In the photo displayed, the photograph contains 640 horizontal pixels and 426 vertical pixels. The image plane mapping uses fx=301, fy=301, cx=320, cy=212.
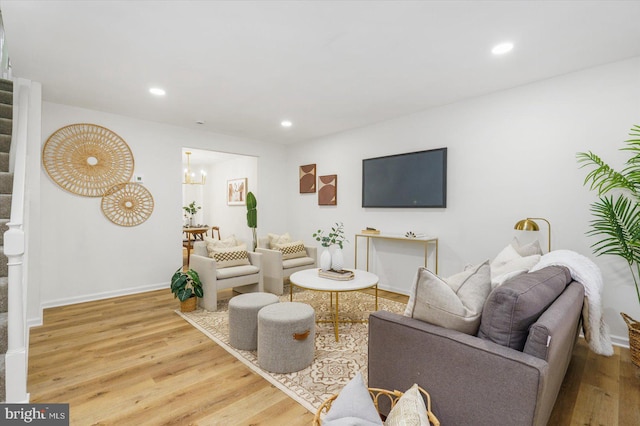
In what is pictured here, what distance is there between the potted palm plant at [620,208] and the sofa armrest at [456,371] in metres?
1.92

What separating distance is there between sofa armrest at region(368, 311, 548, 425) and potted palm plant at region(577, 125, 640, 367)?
192 centimetres

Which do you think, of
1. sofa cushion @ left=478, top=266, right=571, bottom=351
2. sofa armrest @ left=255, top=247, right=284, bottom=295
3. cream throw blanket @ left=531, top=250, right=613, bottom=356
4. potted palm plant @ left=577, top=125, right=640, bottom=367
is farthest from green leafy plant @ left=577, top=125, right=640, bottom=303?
sofa armrest @ left=255, top=247, right=284, bottom=295

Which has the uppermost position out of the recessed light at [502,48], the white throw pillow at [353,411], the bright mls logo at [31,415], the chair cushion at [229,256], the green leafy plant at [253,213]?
the recessed light at [502,48]

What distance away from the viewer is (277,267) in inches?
165

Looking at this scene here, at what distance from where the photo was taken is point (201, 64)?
9.09 feet

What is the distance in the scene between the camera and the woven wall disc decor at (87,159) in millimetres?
3760

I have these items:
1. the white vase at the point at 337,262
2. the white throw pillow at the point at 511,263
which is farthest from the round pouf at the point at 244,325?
the white throw pillow at the point at 511,263

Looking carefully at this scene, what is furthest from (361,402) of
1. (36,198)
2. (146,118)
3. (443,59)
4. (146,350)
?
(146,118)

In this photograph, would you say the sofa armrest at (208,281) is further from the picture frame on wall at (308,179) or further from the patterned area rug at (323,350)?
the picture frame on wall at (308,179)

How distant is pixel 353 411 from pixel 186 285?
9.71ft

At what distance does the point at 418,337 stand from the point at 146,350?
2.36 meters

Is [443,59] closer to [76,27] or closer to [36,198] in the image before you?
[76,27]

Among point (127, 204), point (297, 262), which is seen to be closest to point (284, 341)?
point (297, 262)

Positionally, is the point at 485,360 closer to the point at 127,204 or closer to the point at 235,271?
the point at 235,271
